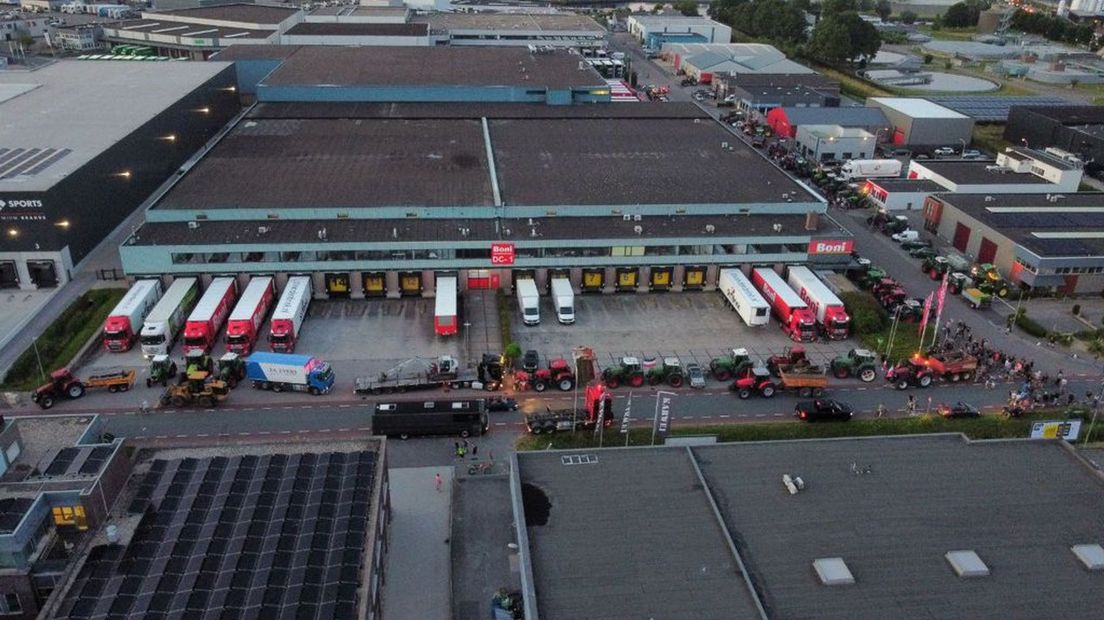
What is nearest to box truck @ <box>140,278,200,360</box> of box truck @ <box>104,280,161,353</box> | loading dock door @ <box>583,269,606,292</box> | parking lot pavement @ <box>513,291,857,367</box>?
box truck @ <box>104,280,161,353</box>

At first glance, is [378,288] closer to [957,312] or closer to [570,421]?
[570,421]

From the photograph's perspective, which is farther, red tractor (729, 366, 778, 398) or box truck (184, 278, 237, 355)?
box truck (184, 278, 237, 355)

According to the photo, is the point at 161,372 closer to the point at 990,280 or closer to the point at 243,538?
the point at 243,538

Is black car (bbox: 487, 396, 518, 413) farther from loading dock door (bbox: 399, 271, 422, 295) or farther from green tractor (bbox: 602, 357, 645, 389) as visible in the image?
loading dock door (bbox: 399, 271, 422, 295)

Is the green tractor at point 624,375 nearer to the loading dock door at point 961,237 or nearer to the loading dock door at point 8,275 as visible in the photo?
the loading dock door at point 961,237

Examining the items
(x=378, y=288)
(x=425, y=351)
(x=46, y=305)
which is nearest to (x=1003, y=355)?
(x=425, y=351)

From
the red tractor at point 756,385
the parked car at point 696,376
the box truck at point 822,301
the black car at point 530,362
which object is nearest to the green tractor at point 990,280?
the box truck at point 822,301
